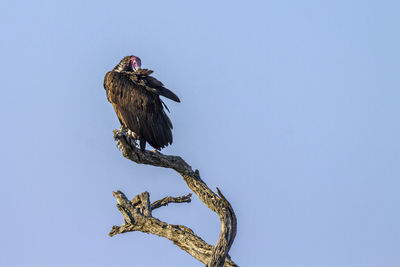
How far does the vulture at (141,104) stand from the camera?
444 inches

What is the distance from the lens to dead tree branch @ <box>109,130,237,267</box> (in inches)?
388

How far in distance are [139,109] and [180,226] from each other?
2.31 m

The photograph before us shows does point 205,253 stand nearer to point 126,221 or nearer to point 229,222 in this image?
point 229,222

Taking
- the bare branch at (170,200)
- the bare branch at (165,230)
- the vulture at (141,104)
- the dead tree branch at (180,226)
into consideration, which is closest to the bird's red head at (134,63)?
the vulture at (141,104)

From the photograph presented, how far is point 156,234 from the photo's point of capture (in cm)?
1016

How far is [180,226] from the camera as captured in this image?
33.3 ft

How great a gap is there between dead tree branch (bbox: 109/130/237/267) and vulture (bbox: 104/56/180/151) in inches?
36.5

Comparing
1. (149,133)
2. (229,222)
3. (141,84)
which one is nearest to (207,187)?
(229,222)

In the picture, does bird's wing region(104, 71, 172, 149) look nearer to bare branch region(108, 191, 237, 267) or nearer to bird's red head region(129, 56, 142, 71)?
bird's red head region(129, 56, 142, 71)

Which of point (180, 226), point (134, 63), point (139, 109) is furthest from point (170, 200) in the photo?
point (134, 63)

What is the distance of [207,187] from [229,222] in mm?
625

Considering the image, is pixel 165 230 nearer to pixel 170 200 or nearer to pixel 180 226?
pixel 180 226

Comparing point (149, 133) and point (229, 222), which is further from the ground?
point (149, 133)

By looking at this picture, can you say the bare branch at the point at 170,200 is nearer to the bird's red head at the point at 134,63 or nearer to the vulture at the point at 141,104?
the vulture at the point at 141,104
